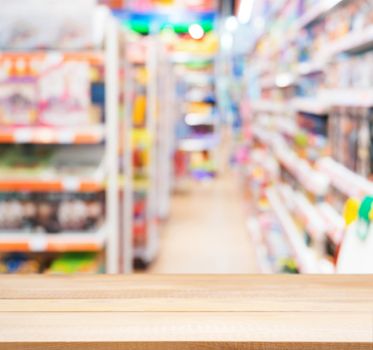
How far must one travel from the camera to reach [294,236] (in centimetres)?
427

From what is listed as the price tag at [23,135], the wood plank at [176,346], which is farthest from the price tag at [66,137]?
the wood plank at [176,346]

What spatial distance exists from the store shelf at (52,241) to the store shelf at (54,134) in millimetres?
507

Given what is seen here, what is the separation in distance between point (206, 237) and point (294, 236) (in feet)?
9.80

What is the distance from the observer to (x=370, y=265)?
1653 mm

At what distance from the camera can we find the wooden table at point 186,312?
1052 millimetres

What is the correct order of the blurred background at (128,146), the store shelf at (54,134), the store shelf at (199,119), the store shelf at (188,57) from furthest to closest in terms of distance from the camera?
the store shelf at (199,119) → the store shelf at (188,57) → the store shelf at (54,134) → the blurred background at (128,146)

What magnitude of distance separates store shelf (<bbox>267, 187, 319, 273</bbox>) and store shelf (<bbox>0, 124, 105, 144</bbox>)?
1239mm

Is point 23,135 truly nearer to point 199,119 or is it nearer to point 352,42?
point 352,42

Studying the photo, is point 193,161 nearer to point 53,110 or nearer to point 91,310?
point 53,110

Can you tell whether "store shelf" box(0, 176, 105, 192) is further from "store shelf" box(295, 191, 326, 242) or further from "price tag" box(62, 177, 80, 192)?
"store shelf" box(295, 191, 326, 242)

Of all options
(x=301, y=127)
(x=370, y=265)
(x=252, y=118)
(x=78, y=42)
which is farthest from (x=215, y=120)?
(x=370, y=265)

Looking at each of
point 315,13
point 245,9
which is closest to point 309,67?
point 315,13

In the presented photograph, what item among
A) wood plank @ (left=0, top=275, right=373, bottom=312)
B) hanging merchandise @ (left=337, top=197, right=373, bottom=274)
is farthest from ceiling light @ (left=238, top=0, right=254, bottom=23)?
wood plank @ (left=0, top=275, right=373, bottom=312)

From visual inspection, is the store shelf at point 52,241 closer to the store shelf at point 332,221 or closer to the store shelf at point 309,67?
the store shelf at point 332,221
